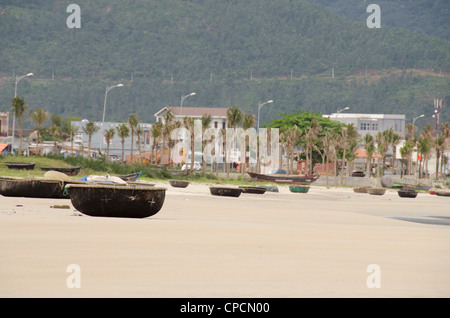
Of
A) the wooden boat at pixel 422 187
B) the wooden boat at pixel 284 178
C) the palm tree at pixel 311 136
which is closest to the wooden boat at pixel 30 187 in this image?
the wooden boat at pixel 284 178

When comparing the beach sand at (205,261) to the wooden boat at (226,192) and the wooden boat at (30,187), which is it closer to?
the wooden boat at (30,187)

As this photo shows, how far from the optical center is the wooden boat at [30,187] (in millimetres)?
26484

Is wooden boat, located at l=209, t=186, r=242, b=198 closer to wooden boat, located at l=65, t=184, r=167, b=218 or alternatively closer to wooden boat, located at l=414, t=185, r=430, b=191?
wooden boat, located at l=65, t=184, r=167, b=218

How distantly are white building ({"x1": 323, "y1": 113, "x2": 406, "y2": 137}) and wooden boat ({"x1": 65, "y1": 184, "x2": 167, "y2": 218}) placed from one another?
170m

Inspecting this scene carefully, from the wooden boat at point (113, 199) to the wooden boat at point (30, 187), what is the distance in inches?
295

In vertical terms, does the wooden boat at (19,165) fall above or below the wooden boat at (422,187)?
above

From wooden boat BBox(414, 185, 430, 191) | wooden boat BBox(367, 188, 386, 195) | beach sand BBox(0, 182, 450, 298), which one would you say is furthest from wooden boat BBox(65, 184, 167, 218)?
wooden boat BBox(414, 185, 430, 191)

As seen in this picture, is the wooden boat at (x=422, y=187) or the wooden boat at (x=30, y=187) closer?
the wooden boat at (x=30, y=187)

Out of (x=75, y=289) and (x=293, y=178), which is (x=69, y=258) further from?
(x=293, y=178)

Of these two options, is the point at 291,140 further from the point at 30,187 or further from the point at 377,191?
the point at 30,187

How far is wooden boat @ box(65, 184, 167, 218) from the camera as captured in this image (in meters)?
19.1

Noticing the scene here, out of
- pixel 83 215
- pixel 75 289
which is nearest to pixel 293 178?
pixel 83 215

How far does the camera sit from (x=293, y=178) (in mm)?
81000

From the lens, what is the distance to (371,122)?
191875 mm
